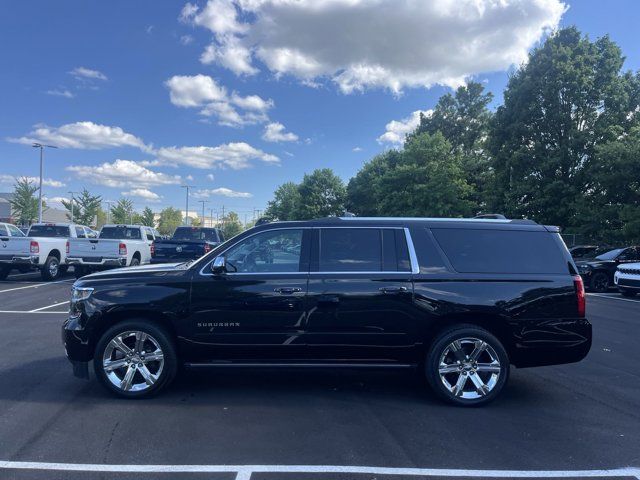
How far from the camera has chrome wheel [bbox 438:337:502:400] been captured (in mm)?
5262

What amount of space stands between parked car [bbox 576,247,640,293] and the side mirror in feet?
52.7

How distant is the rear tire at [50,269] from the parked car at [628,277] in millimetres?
18770

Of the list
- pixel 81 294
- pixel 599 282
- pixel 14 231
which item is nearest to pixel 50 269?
pixel 14 231

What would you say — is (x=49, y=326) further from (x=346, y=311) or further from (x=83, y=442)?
(x=346, y=311)

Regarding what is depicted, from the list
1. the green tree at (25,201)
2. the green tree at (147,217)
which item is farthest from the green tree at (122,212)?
the green tree at (25,201)

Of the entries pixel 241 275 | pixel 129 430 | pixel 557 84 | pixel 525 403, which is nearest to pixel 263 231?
pixel 241 275

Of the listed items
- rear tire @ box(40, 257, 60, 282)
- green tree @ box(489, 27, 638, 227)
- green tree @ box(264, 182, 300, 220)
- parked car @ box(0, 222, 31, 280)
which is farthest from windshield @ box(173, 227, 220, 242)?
green tree @ box(264, 182, 300, 220)

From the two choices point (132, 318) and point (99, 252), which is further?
point (99, 252)

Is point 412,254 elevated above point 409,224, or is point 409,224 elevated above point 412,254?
point 409,224

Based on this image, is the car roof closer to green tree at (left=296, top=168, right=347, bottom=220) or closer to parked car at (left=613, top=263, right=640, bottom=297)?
parked car at (left=613, top=263, right=640, bottom=297)

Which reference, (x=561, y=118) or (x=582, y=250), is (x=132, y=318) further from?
(x=561, y=118)

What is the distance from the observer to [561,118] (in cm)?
3139

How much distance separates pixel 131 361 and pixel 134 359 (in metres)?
0.04

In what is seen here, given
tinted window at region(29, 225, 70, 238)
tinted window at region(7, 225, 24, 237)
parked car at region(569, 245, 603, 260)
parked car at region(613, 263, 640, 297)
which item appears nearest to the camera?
parked car at region(613, 263, 640, 297)
